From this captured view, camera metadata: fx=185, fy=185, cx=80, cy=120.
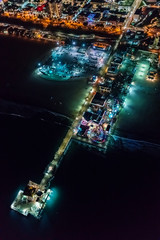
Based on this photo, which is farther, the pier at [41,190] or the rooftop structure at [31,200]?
the pier at [41,190]

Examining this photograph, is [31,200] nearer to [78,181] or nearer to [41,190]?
[41,190]

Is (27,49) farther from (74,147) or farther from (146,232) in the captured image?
(146,232)

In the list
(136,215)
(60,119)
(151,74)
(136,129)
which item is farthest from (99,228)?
(151,74)

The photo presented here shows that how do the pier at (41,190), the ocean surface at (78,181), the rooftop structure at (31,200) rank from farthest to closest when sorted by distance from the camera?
1. the pier at (41,190)
2. the rooftop structure at (31,200)
3. the ocean surface at (78,181)

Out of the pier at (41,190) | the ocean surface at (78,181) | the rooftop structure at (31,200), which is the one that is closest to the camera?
the ocean surface at (78,181)

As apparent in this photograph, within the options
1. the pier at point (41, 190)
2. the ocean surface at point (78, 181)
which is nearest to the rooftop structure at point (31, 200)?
the pier at point (41, 190)

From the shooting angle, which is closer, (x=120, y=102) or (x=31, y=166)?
(x=31, y=166)

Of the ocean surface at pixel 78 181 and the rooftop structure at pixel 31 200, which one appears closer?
the ocean surface at pixel 78 181

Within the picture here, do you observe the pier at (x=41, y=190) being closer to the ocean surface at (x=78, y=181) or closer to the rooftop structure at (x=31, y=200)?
the rooftop structure at (x=31, y=200)
